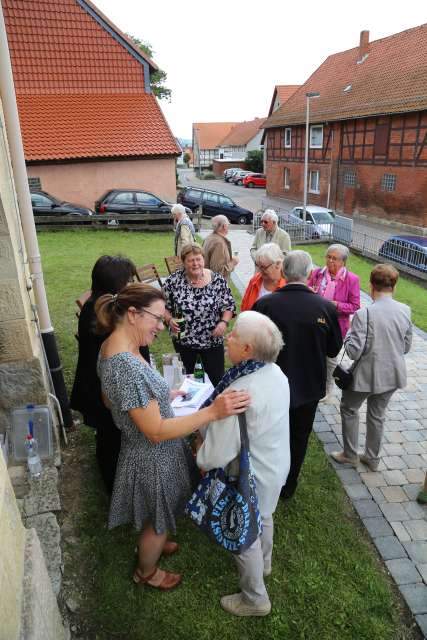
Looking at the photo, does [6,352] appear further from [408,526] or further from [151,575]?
[408,526]

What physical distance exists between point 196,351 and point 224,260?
236 centimetres

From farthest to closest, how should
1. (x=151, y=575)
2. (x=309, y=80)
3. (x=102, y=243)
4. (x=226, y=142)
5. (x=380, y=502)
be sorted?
(x=226, y=142), (x=309, y=80), (x=102, y=243), (x=380, y=502), (x=151, y=575)

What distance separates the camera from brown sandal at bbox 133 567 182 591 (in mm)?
2961

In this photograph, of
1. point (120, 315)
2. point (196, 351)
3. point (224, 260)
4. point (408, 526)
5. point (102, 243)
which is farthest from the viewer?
point (102, 243)

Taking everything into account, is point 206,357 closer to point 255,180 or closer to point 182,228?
point 182,228

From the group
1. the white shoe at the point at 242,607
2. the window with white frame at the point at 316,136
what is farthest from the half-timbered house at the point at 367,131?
the white shoe at the point at 242,607

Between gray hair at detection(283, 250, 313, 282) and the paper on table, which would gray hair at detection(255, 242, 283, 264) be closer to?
gray hair at detection(283, 250, 313, 282)

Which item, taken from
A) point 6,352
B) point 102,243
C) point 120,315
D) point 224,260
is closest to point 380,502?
point 120,315

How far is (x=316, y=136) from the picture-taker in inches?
1212

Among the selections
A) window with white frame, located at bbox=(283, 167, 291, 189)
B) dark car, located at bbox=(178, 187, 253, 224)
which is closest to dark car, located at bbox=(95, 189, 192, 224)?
dark car, located at bbox=(178, 187, 253, 224)

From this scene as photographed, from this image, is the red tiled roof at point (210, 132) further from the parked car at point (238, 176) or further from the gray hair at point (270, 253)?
the gray hair at point (270, 253)

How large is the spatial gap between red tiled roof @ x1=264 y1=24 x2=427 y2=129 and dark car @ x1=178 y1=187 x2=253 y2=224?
30.2 feet

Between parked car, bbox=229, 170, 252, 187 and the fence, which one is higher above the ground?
parked car, bbox=229, 170, 252, 187

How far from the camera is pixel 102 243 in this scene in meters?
14.7
